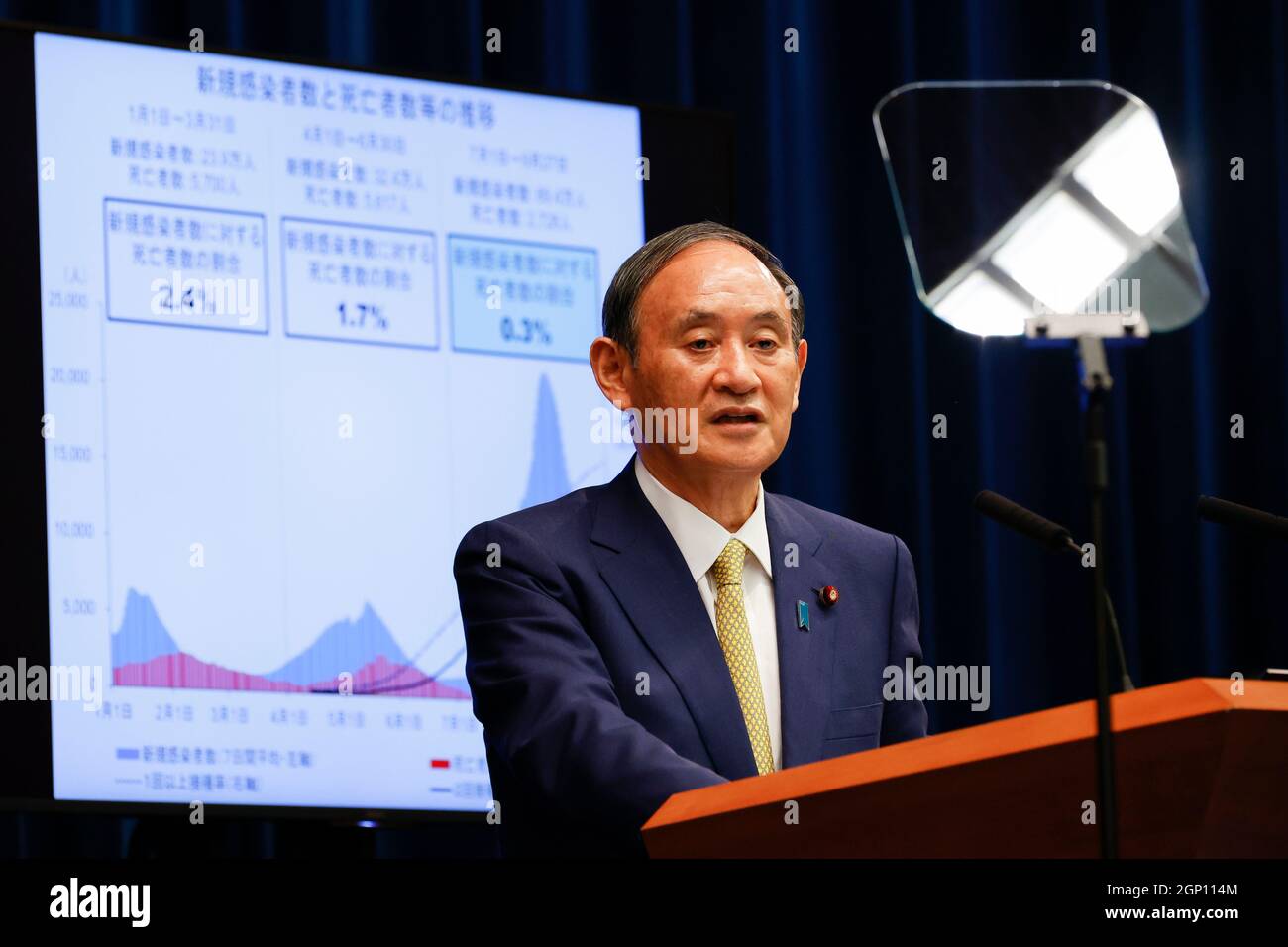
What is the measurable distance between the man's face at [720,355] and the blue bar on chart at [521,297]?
2.94ft

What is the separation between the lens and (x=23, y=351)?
3.04 metres

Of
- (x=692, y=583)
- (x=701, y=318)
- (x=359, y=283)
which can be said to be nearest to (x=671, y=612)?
(x=692, y=583)

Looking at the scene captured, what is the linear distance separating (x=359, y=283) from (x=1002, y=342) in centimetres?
161

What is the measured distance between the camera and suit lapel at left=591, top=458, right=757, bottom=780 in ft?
7.59

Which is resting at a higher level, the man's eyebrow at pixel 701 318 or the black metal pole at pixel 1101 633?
the man's eyebrow at pixel 701 318

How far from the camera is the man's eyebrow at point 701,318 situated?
252cm

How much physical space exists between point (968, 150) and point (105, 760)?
1635mm

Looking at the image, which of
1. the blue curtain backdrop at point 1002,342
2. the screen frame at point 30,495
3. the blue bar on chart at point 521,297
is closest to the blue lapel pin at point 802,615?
the screen frame at point 30,495

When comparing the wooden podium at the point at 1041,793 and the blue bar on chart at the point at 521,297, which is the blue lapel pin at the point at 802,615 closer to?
the wooden podium at the point at 1041,793

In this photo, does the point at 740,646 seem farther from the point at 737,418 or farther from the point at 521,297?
the point at 521,297

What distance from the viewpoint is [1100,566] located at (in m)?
1.46
